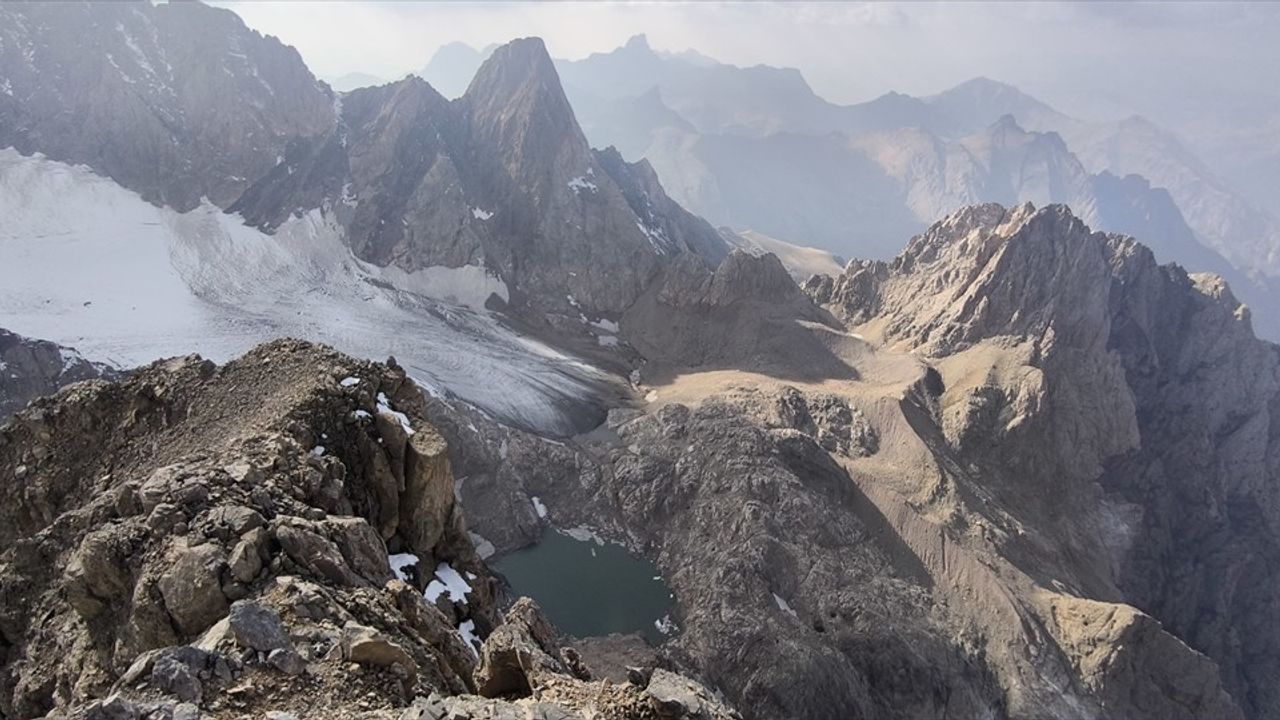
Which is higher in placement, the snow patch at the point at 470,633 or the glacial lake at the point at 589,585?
the snow patch at the point at 470,633

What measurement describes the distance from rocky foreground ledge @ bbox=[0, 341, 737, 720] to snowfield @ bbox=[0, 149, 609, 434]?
5146 cm

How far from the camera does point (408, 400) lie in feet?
101

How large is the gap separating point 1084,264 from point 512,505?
2899 inches

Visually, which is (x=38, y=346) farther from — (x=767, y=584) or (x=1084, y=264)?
(x=1084, y=264)

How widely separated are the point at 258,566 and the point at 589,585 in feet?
165

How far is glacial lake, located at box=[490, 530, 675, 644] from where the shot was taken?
200 ft

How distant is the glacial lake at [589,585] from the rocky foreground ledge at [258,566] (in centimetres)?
3369

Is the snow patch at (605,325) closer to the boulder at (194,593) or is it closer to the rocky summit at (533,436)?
the rocky summit at (533,436)

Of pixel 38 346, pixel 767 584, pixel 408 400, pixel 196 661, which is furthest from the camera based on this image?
pixel 38 346

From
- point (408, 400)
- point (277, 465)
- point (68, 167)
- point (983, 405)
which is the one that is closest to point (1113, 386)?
point (983, 405)

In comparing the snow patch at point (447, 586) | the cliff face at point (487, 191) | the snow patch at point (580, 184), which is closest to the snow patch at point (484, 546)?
the snow patch at point (447, 586)

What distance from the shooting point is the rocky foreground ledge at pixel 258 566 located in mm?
14016

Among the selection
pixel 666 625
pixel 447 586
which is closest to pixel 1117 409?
pixel 666 625

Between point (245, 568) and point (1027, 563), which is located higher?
point (245, 568)
